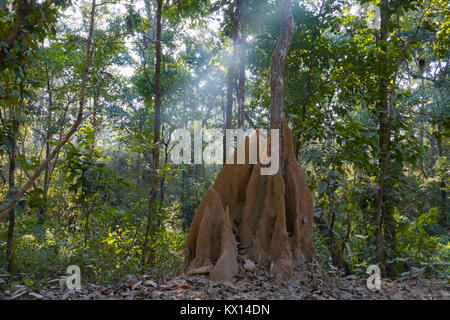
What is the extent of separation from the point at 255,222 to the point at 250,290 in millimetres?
1210

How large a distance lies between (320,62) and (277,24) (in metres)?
1.55

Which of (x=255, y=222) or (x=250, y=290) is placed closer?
(x=250, y=290)

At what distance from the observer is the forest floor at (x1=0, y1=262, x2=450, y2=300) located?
10.8ft

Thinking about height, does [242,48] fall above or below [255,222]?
above

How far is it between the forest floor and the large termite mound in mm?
209

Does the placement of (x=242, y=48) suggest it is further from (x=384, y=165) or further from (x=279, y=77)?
(x=384, y=165)

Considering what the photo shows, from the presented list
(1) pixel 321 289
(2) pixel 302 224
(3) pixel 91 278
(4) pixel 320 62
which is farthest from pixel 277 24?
(3) pixel 91 278

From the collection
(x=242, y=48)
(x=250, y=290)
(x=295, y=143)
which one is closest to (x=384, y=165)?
(x=295, y=143)

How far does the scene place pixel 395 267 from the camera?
5.85 m

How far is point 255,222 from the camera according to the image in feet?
15.3

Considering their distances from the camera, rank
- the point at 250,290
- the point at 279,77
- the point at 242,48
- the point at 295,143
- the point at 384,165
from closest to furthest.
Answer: the point at 250,290 < the point at 279,77 < the point at 384,165 < the point at 295,143 < the point at 242,48

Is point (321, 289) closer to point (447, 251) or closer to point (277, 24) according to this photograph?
point (277, 24)

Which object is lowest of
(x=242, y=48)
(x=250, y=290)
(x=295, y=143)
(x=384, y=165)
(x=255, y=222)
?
(x=250, y=290)
